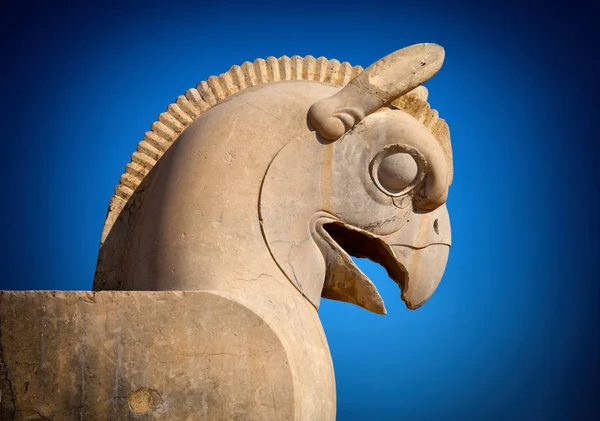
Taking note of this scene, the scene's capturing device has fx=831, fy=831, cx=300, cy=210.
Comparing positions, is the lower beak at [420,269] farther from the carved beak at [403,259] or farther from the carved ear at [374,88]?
the carved ear at [374,88]

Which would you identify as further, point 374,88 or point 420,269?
point 420,269

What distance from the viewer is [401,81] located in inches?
137

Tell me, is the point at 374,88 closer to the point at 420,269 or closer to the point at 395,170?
the point at 395,170

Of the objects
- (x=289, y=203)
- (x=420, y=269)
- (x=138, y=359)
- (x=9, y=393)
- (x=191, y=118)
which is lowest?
Answer: (x=9, y=393)

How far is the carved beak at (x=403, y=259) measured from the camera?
3.56 meters

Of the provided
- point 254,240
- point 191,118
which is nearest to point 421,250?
point 254,240

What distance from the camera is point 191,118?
3674mm

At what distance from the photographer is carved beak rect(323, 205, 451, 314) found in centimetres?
356

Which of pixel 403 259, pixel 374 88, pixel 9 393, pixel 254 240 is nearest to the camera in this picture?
pixel 9 393

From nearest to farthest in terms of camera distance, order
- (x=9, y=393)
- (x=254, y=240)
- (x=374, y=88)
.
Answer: (x=9, y=393) < (x=254, y=240) < (x=374, y=88)

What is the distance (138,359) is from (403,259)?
1336mm

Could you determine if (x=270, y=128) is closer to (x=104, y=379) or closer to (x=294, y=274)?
(x=294, y=274)

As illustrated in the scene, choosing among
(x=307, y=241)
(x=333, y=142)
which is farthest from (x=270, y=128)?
(x=307, y=241)

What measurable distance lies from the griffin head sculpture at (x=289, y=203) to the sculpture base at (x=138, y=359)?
2 cm
